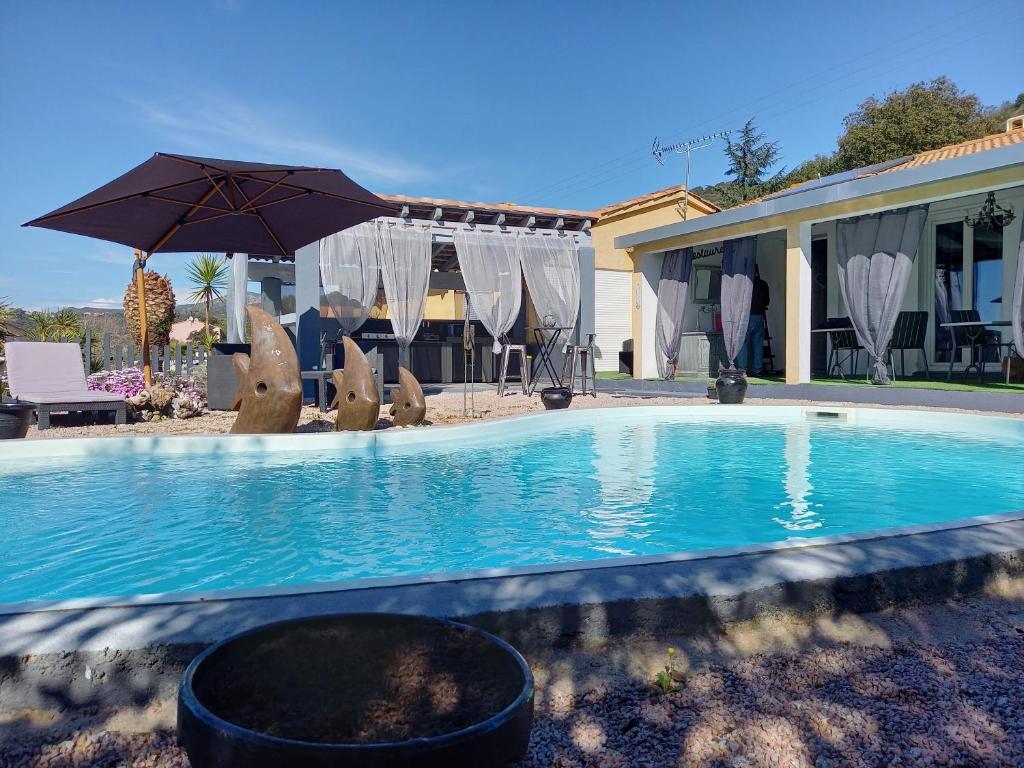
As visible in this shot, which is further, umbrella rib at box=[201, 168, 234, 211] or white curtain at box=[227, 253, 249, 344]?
white curtain at box=[227, 253, 249, 344]

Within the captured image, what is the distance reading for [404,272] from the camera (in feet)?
38.9

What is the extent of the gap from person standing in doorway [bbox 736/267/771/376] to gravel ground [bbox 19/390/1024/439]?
3.29 metres

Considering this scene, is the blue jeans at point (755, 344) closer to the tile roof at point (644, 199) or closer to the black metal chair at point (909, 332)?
the black metal chair at point (909, 332)

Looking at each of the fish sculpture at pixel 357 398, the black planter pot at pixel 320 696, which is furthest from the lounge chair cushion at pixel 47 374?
the black planter pot at pixel 320 696

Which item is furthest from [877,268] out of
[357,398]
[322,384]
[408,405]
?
[322,384]

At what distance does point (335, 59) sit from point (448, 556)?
12671 mm

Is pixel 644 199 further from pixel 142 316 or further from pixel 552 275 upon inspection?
pixel 142 316

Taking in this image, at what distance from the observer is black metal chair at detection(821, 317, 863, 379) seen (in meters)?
11.2

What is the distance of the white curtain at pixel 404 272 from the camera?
1169 cm

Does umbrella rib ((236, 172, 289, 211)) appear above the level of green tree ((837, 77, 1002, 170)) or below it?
below

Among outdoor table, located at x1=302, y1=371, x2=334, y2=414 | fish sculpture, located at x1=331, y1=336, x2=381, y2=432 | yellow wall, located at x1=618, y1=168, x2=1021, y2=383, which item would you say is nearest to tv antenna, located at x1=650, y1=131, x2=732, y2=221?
yellow wall, located at x1=618, y1=168, x2=1021, y2=383

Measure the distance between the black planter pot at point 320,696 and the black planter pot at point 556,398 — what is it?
7.53 meters

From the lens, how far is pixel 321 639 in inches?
52.1

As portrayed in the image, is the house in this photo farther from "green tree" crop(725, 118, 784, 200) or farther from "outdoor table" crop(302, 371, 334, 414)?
"green tree" crop(725, 118, 784, 200)
